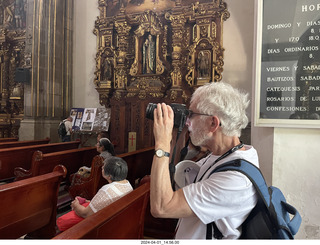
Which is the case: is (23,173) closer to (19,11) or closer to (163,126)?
(163,126)

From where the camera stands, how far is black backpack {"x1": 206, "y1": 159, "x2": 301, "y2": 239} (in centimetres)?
103

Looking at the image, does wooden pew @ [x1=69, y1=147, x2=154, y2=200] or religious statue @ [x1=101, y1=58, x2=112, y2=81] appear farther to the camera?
religious statue @ [x1=101, y1=58, x2=112, y2=81]

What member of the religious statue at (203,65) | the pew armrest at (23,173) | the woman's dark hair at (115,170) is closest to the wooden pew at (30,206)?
the woman's dark hair at (115,170)

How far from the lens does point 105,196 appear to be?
2.09m


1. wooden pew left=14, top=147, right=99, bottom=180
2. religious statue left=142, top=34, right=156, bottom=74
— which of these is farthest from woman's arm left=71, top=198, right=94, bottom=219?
religious statue left=142, top=34, right=156, bottom=74

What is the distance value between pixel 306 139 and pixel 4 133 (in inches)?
360

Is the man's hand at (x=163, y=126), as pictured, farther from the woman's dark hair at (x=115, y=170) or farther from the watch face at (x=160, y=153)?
the woman's dark hair at (x=115, y=170)

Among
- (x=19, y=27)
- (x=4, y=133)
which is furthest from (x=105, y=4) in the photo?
(x=4, y=133)

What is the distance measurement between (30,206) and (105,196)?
3.08 ft

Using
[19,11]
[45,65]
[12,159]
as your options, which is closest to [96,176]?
[12,159]

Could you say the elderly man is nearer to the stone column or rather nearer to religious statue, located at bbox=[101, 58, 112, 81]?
religious statue, located at bbox=[101, 58, 112, 81]

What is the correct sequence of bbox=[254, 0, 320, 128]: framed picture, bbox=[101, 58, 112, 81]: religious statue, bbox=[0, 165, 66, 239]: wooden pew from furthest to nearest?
1. bbox=[101, 58, 112, 81]: religious statue
2. bbox=[254, 0, 320, 128]: framed picture
3. bbox=[0, 165, 66, 239]: wooden pew

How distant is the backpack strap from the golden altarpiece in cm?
546

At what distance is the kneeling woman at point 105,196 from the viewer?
2.07 m
